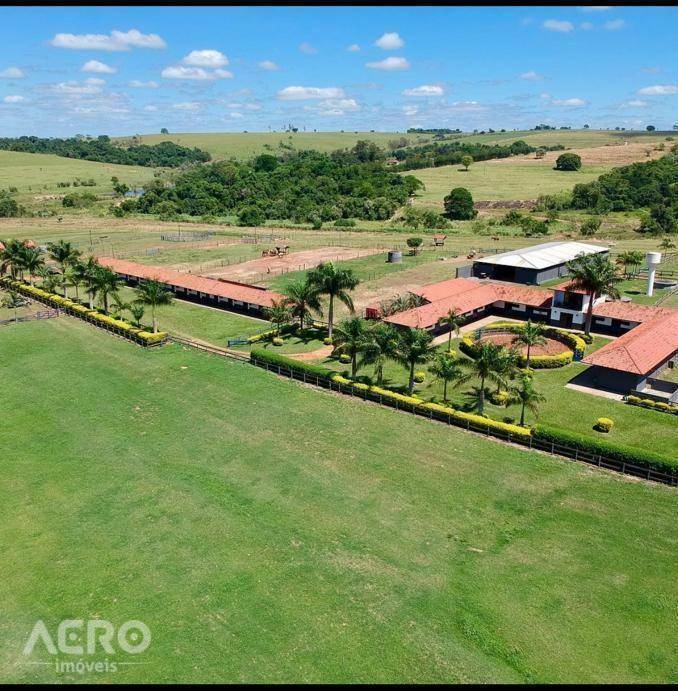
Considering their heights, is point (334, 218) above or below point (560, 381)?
above

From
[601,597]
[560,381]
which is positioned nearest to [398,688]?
[601,597]

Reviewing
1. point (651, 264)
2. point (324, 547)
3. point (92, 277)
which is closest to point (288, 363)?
point (324, 547)

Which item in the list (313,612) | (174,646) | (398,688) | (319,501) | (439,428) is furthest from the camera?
(439,428)

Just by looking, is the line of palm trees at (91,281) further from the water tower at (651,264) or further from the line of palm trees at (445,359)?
the water tower at (651,264)

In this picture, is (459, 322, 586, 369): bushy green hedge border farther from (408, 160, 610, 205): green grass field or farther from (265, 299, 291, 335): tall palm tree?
(408, 160, 610, 205): green grass field

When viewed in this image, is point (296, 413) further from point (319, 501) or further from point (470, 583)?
point (470, 583)

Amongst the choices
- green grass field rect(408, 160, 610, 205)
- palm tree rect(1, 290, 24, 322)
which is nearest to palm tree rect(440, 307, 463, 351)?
palm tree rect(1, 290, 24, 322)
